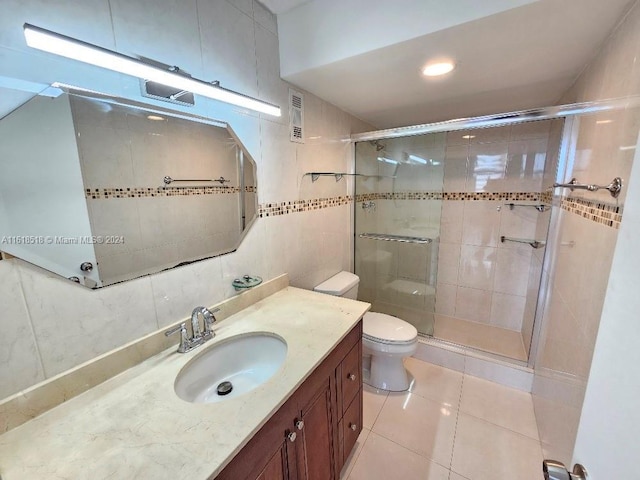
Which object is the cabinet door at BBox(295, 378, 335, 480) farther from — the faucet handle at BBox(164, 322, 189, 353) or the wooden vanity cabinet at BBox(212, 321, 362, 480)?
the faucet handle at BBox(164, 322, 189, 353)

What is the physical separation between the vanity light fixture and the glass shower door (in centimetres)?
161

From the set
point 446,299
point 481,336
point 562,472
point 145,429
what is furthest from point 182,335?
point 446,299

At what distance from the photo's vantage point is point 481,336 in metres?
2.44

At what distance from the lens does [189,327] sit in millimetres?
1145

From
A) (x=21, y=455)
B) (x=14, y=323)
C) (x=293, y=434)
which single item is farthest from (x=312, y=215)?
(x=21, y=455)

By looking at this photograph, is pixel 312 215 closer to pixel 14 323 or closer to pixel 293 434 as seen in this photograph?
pixel 293 434

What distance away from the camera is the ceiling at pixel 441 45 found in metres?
1.04

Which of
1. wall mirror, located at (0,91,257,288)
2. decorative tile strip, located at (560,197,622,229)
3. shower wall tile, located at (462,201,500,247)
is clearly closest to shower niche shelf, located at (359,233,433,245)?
shower wall tile, located at (462,201,500,247)

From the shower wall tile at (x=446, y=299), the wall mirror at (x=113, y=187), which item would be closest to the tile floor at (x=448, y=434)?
the shower wall tile at (x=446, y=299)

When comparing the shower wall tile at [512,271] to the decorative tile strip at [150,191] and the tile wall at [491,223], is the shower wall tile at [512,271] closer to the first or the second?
the tile wall at [491,223]

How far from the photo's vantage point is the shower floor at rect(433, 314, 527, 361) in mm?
2195

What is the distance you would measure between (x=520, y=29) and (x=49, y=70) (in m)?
1.67

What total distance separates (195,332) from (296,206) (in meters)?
0.93

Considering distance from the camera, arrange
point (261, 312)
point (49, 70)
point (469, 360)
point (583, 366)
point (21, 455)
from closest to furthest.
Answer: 1. point (21, 455)
2. point (49, 70)
3. point (583, 366)
4. point (261, 312)
5. point (469, 360)
